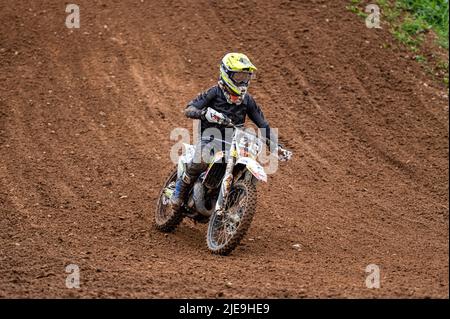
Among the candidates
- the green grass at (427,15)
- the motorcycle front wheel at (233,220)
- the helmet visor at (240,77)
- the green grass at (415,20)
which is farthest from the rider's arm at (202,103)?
the green grass at (427,15)

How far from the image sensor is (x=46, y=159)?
11.3 m

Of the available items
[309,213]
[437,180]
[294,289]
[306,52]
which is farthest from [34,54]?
[294,289]

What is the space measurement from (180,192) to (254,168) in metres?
1.54

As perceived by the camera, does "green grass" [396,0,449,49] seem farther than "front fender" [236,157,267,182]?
Yes

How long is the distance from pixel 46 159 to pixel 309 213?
13.8ft

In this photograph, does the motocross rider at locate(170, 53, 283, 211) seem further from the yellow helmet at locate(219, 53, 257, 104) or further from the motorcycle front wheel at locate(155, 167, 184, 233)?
the motorcycle front wheel at locate(155, 167, 184, 233)

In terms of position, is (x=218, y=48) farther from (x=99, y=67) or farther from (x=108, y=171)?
(x=108, y=171)

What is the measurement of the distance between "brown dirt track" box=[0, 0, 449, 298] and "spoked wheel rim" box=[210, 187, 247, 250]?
0.75 ft

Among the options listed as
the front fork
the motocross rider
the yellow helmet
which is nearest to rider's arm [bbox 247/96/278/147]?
the motocross rider

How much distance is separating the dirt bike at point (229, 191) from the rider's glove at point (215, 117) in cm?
6

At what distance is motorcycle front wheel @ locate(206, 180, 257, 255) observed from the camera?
7.77 metres

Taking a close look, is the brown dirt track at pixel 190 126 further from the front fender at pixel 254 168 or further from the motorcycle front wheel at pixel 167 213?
the front fender at pixel 254 168

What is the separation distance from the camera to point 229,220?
8.15 meters

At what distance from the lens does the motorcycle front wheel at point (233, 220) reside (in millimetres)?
7770
